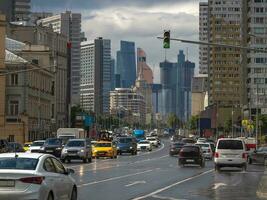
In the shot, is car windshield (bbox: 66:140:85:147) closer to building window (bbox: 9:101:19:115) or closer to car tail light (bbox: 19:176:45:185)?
car tail light (bbox: 19:176:45:185)

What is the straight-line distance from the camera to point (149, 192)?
25.1 metres

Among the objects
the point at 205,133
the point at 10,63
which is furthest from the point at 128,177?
the point at 205,133

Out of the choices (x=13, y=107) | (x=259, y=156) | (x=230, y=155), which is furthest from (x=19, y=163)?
(x=13, y=107)

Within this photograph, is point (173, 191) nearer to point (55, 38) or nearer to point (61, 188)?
point (61, 188)

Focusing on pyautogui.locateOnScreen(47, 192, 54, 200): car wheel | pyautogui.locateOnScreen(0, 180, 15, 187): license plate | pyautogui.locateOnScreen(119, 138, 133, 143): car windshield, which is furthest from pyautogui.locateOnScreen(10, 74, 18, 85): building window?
pyautogui.locateOnScreen(0, 180, 15, 187): license plate

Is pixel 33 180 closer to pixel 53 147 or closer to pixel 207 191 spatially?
pixel 207 191

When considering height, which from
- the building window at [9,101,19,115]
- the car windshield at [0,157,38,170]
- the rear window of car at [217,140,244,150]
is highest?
the building window at [9,101,19,115]

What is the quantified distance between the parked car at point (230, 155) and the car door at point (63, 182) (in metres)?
26.2

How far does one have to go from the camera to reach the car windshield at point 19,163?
52.5ft

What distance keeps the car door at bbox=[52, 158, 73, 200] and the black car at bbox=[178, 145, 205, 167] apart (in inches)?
1233

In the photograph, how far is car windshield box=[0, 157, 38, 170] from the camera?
16.0m

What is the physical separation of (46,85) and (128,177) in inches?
3485

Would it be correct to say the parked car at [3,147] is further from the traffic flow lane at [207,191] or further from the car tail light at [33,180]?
the car tail light at [33,180]

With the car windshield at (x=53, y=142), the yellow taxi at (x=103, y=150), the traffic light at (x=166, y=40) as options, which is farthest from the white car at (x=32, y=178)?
the yellow taxi at (x=103, y=150)
